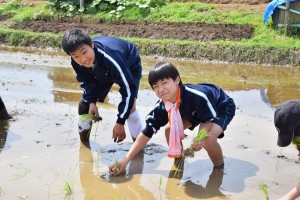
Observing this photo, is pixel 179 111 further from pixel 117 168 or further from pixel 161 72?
pixel 117 168

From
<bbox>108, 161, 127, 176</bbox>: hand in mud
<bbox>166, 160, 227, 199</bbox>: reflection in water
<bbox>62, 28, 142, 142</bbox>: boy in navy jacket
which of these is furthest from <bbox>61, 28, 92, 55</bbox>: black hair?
<bbox>166, 160, 227, 199</bbox>: reflection in water

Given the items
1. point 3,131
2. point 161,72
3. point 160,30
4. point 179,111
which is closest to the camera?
point 161,72

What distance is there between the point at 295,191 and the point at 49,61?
23.7 feet

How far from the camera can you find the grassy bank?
9.27 m

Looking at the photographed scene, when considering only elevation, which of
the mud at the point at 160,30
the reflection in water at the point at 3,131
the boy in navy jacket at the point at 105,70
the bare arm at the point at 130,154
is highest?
the boy in navy jacket at the point at 105,70

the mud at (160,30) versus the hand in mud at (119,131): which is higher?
the hand in mud at (119,131)

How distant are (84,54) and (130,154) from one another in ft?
2.97

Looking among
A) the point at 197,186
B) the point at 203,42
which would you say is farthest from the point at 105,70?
the point at 203,42

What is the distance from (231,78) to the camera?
8.07 metres

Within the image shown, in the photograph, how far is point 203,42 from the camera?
10.0 meters

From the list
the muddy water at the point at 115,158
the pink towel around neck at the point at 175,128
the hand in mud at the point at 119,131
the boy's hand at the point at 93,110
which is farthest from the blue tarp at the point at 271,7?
the pink towel around neck at the point at 175,128

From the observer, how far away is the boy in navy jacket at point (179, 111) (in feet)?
12.2

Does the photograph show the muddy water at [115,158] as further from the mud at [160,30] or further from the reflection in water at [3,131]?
the mud at [160,30]

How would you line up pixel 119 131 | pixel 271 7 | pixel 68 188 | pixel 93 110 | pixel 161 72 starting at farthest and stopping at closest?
pixel 271 7 < pixel 93 110 < pixel 119 131 < pixel 68 188 < pixel 161 72
